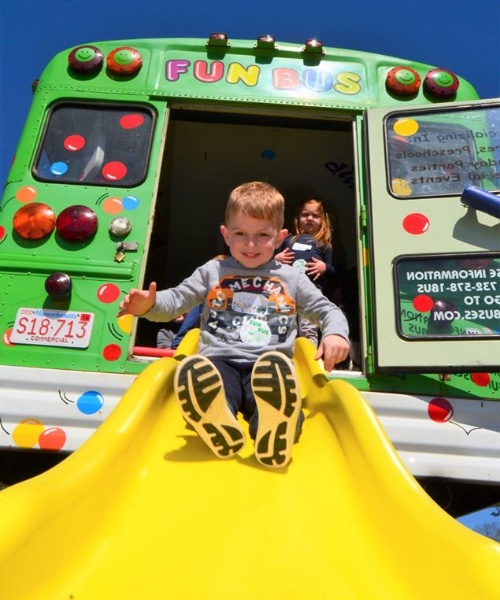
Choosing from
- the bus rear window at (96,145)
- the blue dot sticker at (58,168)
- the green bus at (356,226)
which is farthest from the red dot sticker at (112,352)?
the blue dot sticker at (58,168)

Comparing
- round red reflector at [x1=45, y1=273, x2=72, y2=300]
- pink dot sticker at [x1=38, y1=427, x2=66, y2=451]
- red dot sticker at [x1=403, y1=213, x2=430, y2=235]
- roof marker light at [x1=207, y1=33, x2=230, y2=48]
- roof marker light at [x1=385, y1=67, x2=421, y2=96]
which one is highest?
roof marker light at [x1=207, y1=33, x2=230, y2=48]

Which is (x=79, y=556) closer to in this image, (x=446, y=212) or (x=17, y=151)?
(x=446, y=212)

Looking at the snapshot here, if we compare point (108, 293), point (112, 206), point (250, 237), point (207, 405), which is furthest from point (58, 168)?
point (207, 405)

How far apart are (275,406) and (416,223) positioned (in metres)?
1.43

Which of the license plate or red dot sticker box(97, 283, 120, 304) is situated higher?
red dot sticker box(97, 283, 120, 304)

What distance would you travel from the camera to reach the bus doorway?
4640mm

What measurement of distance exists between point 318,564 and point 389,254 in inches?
65.8

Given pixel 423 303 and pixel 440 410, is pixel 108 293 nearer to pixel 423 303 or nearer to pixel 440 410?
pixel 423 303

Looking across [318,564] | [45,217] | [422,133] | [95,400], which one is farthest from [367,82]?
[318,564]

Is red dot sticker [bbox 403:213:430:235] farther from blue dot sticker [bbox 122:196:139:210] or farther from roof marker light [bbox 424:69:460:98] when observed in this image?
blue dot sticker [bbox 122:196:139:210]

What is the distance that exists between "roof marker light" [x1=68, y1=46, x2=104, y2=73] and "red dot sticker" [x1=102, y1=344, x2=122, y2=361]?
1.74 metres

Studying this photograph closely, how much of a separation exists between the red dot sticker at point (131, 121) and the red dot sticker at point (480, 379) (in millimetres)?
2217

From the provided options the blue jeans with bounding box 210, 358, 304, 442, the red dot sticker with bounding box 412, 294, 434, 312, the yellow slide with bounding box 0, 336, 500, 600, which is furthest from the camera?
the red dot sticker with bounding box 412, 294, 434, 312

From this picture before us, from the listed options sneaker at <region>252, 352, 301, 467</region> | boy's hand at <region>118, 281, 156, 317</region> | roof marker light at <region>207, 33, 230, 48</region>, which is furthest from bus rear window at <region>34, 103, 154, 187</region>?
sneaker at <region>252, 352, 301, 467</region>
